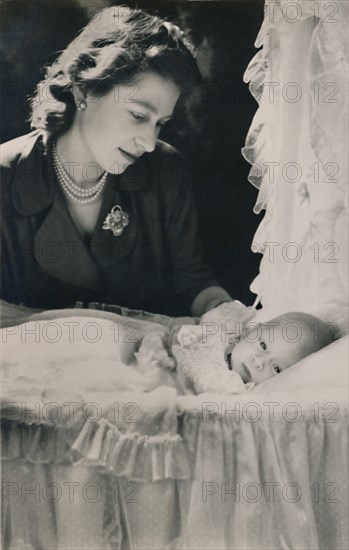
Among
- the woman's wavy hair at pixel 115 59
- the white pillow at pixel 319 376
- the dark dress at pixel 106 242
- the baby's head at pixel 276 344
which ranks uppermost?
the woman's wavy hair at pixel 115 59

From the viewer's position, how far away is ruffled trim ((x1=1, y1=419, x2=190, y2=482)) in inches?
86.0

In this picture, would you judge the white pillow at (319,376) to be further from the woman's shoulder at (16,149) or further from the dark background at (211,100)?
the woman's shoulder at (16,149)

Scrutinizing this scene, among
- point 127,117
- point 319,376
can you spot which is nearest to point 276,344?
point 319,376

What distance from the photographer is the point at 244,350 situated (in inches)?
89.4

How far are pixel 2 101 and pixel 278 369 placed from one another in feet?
4.19

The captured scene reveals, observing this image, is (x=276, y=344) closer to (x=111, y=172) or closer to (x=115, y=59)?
(x=111, y=172)

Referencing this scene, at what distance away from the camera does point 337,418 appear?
88.0 inches

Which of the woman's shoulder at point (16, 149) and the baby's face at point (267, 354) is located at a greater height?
the woman's shoulder at point (16, 149)

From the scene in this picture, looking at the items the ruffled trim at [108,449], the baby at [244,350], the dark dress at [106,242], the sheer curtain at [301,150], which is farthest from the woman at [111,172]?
the ruffled trim at [108,449]

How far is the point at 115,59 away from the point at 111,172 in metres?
0.38

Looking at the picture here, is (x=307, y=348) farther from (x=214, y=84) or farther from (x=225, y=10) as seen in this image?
(x=225, y=10)

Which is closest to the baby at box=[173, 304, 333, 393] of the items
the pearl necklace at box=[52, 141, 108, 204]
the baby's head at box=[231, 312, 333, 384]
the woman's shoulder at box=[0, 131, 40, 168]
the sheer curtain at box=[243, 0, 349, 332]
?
the baby's head at box=[231, 312, 333, 384]

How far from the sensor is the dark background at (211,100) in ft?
7.78

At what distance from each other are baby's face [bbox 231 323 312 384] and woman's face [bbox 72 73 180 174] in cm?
73
